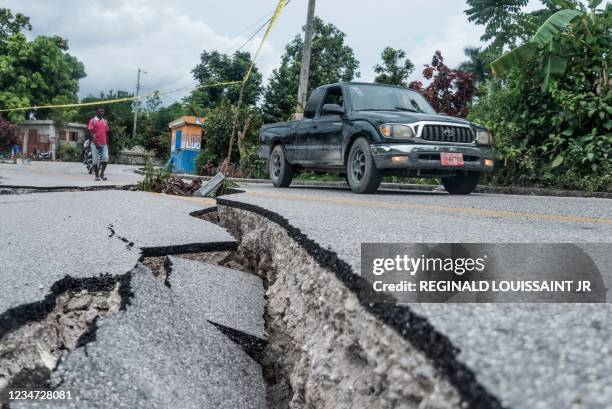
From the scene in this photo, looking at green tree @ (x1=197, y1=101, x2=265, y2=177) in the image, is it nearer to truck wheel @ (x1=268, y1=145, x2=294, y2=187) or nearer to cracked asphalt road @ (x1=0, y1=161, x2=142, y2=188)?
cracked asphalt road @ (x1=0, y1=161, x2=142, y2=188)

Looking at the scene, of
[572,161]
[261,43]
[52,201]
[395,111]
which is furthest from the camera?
[261,43]

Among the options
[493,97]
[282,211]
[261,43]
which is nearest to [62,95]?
[261,43]

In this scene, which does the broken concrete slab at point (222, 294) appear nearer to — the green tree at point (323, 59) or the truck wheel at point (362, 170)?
the truck wheel at point (362, 170)

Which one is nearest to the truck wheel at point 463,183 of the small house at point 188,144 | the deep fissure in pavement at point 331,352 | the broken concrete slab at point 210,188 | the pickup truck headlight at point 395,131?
the pickup truck headlight at point 395,131

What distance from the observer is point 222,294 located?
308 cm

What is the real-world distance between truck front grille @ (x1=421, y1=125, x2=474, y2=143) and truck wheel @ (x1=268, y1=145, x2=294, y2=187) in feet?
10.9

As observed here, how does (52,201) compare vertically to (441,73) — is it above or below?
below

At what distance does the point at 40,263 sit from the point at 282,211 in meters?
1.91

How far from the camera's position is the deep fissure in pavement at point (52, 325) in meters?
1.88

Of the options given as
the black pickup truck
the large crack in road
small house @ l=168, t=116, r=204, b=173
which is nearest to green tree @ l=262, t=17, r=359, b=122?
small house @ l=168, t=116, r=204, b=173

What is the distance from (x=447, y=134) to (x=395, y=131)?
0.81 metres

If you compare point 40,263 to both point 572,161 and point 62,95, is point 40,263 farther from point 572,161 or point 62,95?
point 62,95

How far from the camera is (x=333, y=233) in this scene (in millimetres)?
3174

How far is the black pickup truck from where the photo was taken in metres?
7.54
